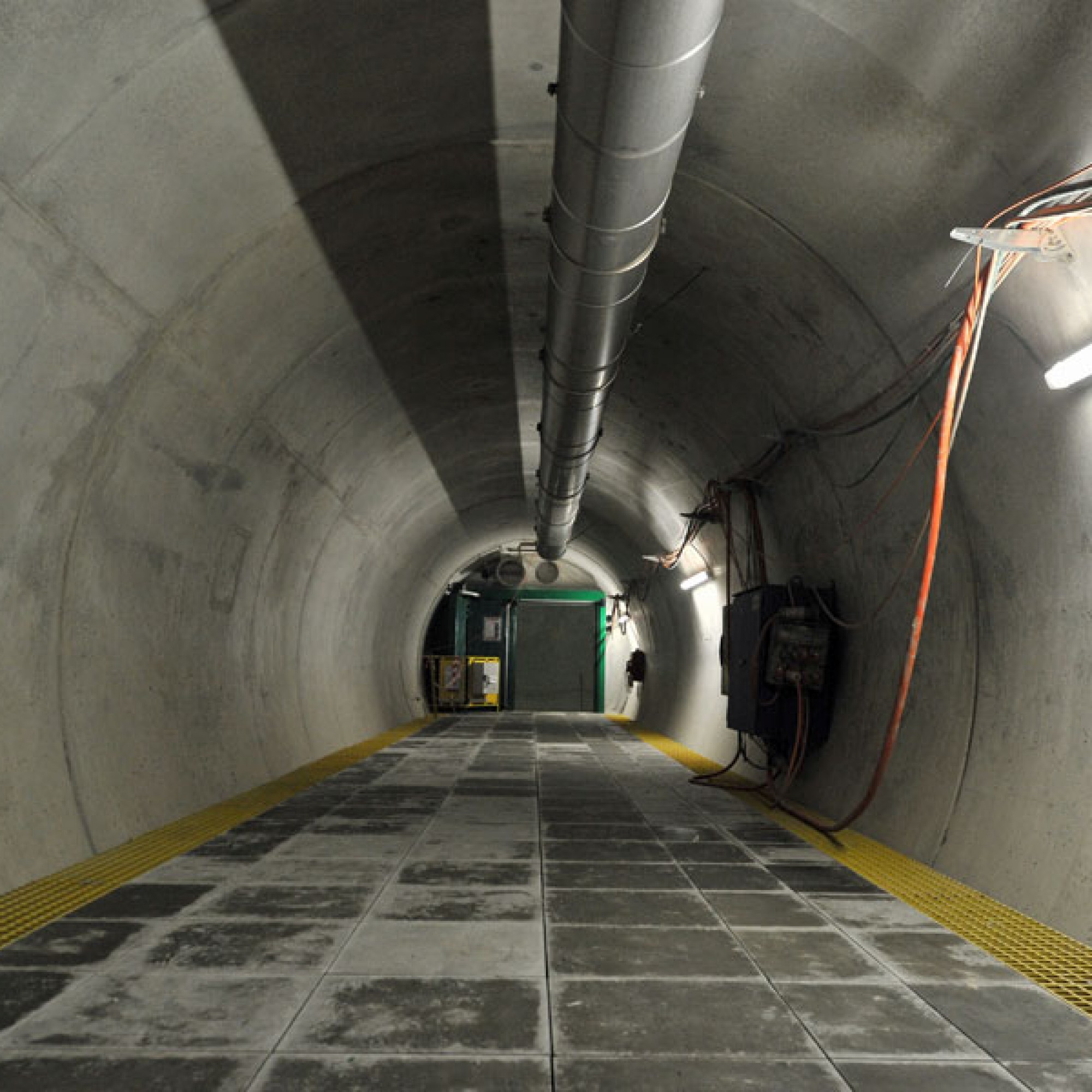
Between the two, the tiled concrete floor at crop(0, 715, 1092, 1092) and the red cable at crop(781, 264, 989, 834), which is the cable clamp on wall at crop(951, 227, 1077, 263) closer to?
the red cable at crop(781, 264, 989, 834)

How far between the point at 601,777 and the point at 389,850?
427 cm

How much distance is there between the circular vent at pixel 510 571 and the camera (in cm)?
2381

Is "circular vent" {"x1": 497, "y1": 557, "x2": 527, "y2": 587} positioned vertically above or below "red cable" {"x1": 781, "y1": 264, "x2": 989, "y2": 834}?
above

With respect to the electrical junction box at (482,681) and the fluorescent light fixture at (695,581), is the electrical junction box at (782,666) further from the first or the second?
the electrical junction box at (482,681)

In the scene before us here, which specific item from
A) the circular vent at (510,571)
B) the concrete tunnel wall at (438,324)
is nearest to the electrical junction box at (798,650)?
the concrete tunnel wall at (438,324)

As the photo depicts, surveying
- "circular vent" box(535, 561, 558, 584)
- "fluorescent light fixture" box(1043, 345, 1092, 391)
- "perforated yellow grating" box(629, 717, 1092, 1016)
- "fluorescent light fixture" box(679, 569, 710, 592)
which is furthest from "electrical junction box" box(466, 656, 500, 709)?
"fluorescent light fixture" box(1043, 345, 1092, 391)

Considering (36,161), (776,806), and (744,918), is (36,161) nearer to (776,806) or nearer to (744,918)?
(744,918)

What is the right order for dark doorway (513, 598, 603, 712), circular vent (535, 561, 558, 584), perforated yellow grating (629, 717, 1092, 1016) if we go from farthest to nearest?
1. circular vent (535, 561, 558, 584)
2. dark doorway (513, 598, 603, 712)
3. perforated yellow grating (629, 717, 1092, 1016)

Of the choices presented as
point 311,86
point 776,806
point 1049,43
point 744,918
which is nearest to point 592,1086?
point 744,918

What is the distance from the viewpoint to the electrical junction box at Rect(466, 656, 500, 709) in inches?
863

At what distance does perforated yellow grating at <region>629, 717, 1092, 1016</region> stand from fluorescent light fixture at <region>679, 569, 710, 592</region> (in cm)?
542

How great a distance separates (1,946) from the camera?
3.64m

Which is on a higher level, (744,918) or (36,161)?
(36,161)

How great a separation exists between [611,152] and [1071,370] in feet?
7.07
